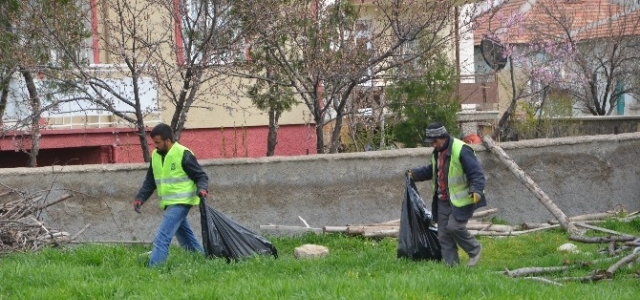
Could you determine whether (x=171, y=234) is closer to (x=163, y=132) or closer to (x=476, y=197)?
(x=163, y=132)

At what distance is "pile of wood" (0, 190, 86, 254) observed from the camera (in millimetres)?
11078

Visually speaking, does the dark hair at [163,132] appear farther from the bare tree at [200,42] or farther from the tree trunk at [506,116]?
the tree trunk at [506,116]

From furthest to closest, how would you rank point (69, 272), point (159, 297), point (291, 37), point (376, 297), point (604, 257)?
point (291, 37), point (604, 257), point (69, 272), point (159, 297), point (376, 297)

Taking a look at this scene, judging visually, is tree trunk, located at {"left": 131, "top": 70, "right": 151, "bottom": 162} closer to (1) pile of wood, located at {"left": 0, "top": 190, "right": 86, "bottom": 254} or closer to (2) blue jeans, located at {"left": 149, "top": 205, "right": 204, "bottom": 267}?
(1) pile of wood, located at {"left": 0, "top": 190, "right": 86, "bottom": 254}

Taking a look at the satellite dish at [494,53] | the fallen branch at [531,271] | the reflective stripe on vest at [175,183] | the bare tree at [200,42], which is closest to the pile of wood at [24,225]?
the reflective stripe on vest at [175,183]

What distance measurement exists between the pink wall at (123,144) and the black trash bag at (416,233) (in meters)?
6.43

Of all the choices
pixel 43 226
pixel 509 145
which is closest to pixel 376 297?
pixel 43 226

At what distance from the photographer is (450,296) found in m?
7.91

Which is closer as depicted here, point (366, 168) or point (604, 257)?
point (604, 257)

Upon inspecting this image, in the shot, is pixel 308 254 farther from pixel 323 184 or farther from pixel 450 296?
pixel 450 296

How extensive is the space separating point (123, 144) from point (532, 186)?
731 centimetres

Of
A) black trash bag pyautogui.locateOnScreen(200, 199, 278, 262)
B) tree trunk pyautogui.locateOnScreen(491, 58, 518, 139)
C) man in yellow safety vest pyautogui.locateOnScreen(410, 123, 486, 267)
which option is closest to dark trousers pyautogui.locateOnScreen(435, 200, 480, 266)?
man in yellow safety vest pyautogui.locateOnScreen(410, 123, 486, 267)

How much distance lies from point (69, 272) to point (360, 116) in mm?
8672

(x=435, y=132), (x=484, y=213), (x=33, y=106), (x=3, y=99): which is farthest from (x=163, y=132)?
(x=3, y=99)
